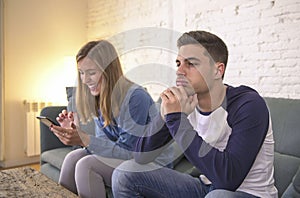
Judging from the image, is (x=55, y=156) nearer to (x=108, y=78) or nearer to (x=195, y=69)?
(x=108, y=78)

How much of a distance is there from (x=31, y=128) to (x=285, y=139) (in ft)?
8.48

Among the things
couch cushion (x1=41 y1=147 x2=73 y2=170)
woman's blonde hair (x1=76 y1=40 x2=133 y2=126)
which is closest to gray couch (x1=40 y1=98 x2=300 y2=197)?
woman's blonde hair (x1=76 y1=40 x2=133 y2=126)

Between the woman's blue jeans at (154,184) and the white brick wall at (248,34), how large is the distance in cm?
102

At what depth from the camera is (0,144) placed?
10.4ft

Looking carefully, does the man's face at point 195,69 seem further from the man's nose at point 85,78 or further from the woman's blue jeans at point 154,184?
the man's nose at point 85,78

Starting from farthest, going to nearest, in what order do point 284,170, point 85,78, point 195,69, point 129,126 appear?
1. point 85,78
2. point 129,126
3. point 284,170
4. point 195,69

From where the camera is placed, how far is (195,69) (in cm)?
111

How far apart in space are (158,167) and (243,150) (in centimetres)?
50

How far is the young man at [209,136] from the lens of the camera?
38.5 inches

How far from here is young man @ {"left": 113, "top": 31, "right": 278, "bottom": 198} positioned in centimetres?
98

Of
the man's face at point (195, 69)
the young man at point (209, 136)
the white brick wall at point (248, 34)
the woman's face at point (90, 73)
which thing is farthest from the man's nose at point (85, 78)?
the white brick wall at point (248, 34)

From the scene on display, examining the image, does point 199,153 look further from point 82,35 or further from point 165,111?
point 82,35

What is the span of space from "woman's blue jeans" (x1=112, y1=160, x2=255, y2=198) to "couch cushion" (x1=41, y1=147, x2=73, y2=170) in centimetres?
84

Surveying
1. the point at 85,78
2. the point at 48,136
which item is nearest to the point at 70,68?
the point at 48,136
